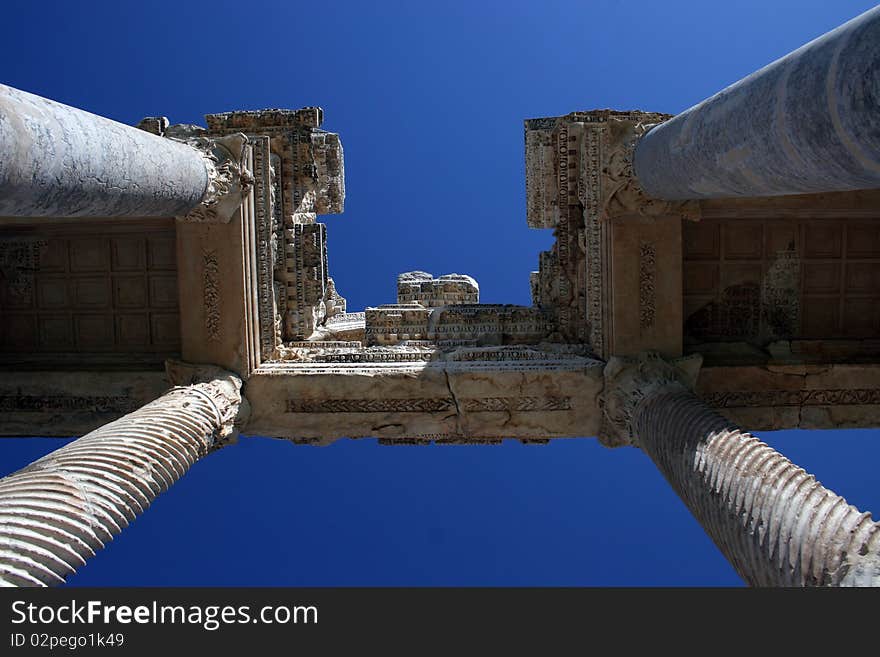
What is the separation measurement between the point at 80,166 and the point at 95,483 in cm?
257

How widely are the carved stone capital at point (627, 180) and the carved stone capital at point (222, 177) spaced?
4.47 meters

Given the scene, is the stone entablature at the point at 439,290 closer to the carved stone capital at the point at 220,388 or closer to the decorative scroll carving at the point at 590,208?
the decorative scroll carving at the point at 590,208

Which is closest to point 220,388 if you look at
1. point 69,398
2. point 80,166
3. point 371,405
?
point 371,405

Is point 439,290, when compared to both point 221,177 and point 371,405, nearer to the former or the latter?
point 371,405

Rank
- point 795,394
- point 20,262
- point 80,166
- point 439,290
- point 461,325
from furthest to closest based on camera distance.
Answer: point 439,290
point 461,325
point 20,262
point 795,394
point 80,166

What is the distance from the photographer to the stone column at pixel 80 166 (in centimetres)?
468

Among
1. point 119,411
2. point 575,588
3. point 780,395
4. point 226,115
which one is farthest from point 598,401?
point 226,115

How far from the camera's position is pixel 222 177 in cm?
797

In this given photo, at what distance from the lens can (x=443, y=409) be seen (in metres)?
8.44

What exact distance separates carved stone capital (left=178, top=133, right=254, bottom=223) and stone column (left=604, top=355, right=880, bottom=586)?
5.25m

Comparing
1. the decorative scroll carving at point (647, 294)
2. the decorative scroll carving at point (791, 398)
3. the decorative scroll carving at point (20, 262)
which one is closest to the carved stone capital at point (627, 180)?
the decorative scroll carving at point (647, 294)

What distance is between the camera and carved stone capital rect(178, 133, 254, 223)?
7.93m

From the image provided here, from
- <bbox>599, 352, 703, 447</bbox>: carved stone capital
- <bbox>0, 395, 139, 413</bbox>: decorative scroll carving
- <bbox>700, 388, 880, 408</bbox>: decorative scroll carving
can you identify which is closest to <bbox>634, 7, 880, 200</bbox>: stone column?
<bbox>599, 352, 703, 447</bbox>: carved stone capital

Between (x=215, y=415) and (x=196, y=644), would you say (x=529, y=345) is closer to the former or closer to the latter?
(x=215, y=415)
